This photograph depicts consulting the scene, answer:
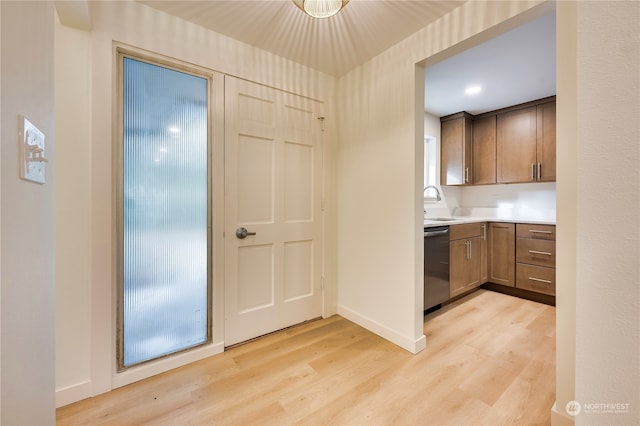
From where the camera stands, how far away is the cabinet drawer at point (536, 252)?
9.50ft

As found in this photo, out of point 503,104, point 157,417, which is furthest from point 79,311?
point 503,104

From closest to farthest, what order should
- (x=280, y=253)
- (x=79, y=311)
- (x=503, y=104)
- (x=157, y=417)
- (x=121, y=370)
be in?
→ (x=157, y=417)
(x=79, y=311)
(x=121, y=370)
(x=280, y=253)
(x=503, y=104)

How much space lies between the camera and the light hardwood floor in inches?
56.0

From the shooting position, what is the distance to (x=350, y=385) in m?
1.66

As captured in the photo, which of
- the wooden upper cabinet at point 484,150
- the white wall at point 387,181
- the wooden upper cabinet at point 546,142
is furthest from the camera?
the wooden upper cabinet at point 484,150

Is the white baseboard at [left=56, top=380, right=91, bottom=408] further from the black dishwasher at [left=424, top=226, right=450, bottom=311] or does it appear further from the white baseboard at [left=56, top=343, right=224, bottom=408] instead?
the black dishwasher at [left=424, top=226, right=450, bottom=311]

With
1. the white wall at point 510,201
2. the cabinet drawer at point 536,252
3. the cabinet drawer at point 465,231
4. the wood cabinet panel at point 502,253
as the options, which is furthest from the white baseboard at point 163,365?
the white wall at point 510,201

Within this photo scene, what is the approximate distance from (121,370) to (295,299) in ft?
4.20

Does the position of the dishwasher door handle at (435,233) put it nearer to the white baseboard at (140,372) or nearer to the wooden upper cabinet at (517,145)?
the wooden upper cabinet at (517,145)

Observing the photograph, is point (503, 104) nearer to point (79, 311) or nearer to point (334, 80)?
point (334, 80)

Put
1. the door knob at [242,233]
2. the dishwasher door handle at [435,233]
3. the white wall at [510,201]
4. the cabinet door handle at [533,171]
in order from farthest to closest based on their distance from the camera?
the white wall at [510,201] → the cabinet door handle at [533,171] → the dishwasher door handle at [435,233] → the door knob at [242,233]

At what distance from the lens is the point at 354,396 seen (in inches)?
61.7

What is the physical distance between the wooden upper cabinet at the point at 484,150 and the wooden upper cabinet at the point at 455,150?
3.5 inches

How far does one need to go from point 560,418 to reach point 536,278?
2071 millimetres
